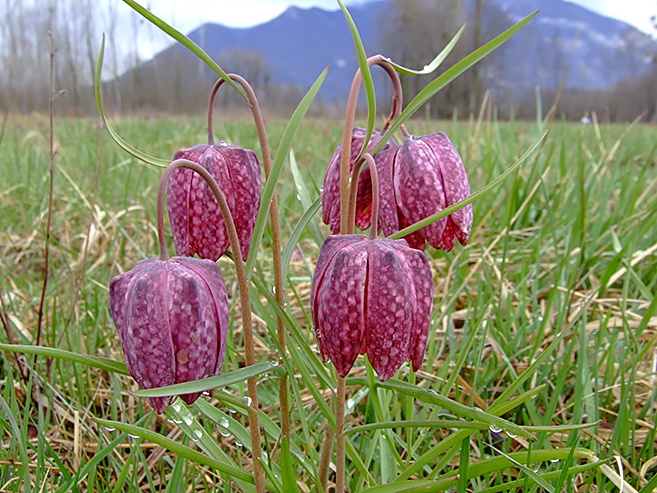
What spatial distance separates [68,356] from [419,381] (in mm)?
739

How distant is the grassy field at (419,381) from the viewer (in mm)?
719

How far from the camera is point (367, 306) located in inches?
23.5

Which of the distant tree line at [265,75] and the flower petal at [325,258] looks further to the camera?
the distant tree line at [265,75]

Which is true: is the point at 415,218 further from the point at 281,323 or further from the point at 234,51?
the point at 234,51

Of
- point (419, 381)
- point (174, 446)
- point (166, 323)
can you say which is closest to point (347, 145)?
point (166, 323)

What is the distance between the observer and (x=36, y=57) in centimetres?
1462

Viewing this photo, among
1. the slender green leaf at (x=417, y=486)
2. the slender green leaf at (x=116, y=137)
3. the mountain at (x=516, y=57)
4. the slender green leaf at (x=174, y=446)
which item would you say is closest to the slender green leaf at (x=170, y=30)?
the slender green leaf at (x=116, y=137)

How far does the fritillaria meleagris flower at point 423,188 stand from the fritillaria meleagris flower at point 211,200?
0.57 feet

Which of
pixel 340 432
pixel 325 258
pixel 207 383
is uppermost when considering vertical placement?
pixel 325 258

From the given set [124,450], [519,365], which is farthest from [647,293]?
[124,450]

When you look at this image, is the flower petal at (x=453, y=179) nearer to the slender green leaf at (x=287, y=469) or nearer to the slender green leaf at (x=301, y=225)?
the slender green leaf at (x=301, y=225)

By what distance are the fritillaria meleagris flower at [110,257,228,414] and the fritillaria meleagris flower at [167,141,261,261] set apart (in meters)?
0.11

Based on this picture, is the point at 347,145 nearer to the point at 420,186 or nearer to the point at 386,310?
the point at 420,186

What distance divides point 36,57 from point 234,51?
698cm
